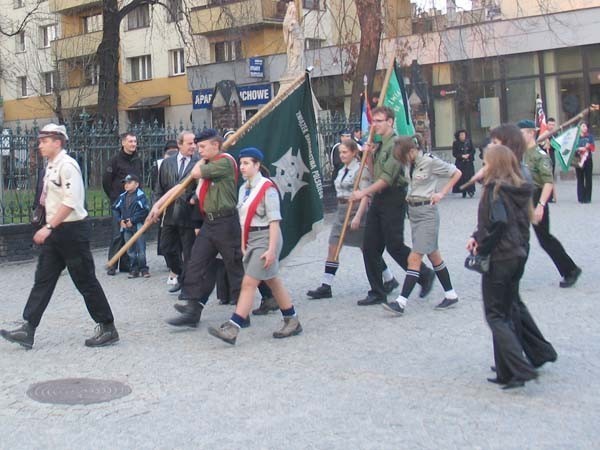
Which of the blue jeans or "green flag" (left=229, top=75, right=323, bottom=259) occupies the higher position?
"green flag" (left=229, top=75, right=323, bottom=259)

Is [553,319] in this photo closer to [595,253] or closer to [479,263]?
→ [479,263]

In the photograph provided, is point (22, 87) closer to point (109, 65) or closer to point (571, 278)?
point (109, 65)

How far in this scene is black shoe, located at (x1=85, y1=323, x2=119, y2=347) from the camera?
299 inches

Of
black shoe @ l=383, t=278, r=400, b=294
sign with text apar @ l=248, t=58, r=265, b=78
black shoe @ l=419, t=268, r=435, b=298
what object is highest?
sign with text apar @ l=248, t=58, r=265, b=78

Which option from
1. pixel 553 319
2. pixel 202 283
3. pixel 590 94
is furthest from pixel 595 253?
pixel 590 94

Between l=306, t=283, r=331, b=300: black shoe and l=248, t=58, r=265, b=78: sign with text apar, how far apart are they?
30.7 meters

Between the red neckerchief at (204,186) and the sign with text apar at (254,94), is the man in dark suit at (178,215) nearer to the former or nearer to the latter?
the red neckerchief at (204,186)

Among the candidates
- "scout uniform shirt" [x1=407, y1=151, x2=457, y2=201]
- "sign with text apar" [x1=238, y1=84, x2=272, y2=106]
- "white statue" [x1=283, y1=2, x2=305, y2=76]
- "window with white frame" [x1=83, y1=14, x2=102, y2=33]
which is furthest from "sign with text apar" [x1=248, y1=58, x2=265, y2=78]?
"scout uniform shirt" [x1=407, y1=151, x2=457, y2=201]

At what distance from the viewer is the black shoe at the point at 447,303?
8.74 m

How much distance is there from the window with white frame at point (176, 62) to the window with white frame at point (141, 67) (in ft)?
5.91

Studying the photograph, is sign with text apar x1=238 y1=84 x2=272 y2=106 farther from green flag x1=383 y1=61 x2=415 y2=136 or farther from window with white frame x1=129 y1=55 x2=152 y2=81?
window with white frame x1=129 y1=55 x2=152 y2=81

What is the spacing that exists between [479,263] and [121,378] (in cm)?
268

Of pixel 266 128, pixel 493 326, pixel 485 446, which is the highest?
pixel 266 128

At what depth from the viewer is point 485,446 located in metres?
4.95
